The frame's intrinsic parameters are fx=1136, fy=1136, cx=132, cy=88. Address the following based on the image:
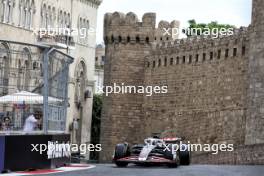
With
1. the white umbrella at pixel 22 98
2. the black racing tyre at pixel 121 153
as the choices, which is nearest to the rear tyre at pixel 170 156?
the black racing tyre at pixel 121 153

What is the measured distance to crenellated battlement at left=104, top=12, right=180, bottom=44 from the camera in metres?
51.7

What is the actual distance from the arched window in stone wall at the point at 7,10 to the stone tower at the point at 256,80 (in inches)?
823

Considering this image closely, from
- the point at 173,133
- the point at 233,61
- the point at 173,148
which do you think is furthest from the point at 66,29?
the point at 173,148

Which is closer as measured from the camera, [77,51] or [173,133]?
[173,133]

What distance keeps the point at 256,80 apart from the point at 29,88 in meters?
15.4

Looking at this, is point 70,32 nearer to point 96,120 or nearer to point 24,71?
point 96,120

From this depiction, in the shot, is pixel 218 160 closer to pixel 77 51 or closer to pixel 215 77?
pixel 215 77

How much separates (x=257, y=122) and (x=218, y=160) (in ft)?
5.86

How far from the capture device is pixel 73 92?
217 ft

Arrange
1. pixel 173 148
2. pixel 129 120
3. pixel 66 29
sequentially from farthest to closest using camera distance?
1. pixel 66 29
2. pixel 129 120
3. pixel 173 148

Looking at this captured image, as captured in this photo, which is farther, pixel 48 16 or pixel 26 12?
pixel 48 16

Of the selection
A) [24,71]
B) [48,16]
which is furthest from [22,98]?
[48,16]

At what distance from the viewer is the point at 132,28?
51969 millimetres

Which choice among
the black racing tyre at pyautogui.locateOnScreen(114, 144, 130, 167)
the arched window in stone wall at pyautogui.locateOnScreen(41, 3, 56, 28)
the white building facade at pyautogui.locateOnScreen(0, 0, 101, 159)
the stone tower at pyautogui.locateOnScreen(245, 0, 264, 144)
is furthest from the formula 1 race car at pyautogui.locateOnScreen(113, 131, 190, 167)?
the arched window in stone wall at pyautogui.locateOnScreen(41, 3, 56, 28)
